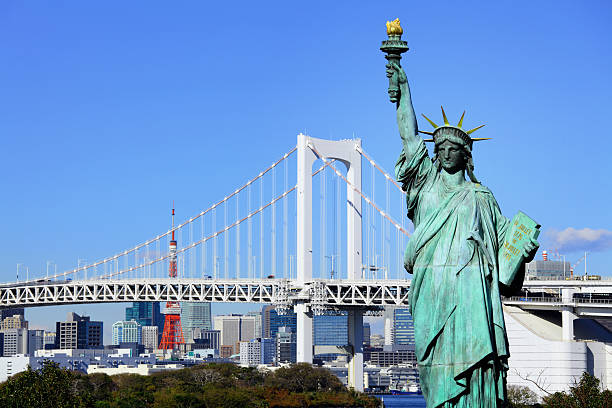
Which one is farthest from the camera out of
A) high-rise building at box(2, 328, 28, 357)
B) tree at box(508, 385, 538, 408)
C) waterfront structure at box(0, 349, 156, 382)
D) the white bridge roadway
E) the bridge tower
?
high-rise building at box(2, 328, 28, 357)

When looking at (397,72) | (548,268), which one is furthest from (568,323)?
(397,72)

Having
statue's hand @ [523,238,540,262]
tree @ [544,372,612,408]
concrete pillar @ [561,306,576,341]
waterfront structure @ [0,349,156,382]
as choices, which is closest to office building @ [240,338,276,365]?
waterfront structure @ [0,349,156,382]

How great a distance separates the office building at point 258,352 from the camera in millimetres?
184750

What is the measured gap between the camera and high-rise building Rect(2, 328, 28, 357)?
634ft

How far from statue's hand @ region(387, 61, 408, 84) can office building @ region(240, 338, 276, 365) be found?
6839 inches

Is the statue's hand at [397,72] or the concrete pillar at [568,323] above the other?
the statue's hand at [397,72]

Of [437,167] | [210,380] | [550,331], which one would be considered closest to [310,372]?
[210,380]

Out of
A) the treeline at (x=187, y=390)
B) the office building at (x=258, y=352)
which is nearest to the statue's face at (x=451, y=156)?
the treeline at (x=187, y=390)

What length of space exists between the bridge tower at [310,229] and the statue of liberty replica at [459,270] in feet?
174

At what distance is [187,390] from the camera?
203ft

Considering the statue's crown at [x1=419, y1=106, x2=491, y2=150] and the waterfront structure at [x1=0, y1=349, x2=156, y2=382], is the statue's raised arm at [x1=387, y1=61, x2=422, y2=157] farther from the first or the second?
the waterfront structure at [x1=0, y1=349, x2=156, y2=382]

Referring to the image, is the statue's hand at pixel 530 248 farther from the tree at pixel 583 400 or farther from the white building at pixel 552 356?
the white building at pixel 552 356

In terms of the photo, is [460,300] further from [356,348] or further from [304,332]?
[304,332]

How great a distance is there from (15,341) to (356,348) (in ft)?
456
